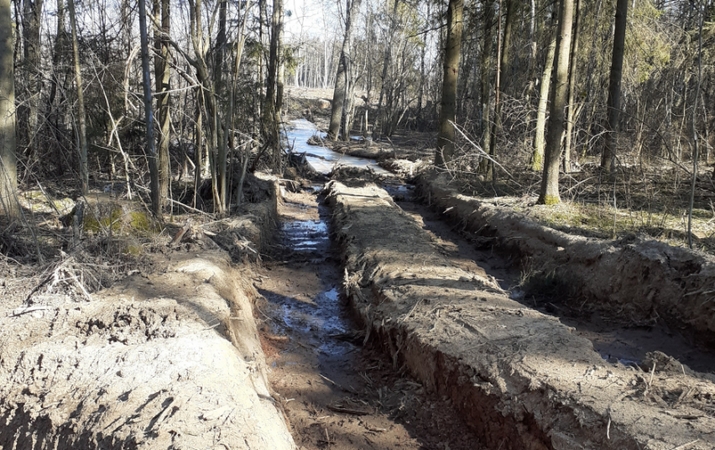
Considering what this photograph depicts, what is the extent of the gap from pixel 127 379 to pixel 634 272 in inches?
252

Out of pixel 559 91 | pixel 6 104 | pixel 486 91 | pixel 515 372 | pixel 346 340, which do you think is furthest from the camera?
pixel 486 91

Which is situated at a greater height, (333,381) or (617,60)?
(617,60)

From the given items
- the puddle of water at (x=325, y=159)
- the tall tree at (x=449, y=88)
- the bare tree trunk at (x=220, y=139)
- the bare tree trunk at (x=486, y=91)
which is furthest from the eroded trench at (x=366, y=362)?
the puddle of water at (x=325, y=159)

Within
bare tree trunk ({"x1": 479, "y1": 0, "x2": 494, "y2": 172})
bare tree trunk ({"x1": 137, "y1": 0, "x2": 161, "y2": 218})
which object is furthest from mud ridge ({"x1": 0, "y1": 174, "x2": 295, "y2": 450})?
bare tree trunk ({"x1": 479, "y1": 0, "x2": 494, "y2": 172})

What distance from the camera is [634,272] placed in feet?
23.7

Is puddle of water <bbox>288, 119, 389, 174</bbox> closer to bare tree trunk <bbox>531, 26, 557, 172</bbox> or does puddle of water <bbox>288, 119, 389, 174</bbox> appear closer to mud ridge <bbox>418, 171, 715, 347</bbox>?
bare tree trunk <bbox>531, 26, 557, 172</bbox>

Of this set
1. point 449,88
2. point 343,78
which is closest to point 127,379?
point 449,88

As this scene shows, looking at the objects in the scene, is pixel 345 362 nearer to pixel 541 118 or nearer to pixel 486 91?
pixel 541 118

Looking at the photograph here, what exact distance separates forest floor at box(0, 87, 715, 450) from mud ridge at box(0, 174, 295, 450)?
0.05 feet

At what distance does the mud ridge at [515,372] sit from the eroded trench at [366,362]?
0.06 metres

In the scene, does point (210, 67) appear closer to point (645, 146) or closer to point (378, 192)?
point (378, 192)

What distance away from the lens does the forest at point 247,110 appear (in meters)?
8.51

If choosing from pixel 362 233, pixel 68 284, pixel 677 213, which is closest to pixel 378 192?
pixel 362 233

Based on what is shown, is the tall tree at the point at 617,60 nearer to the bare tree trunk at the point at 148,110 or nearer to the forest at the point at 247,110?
the forest at the point at 247,110
